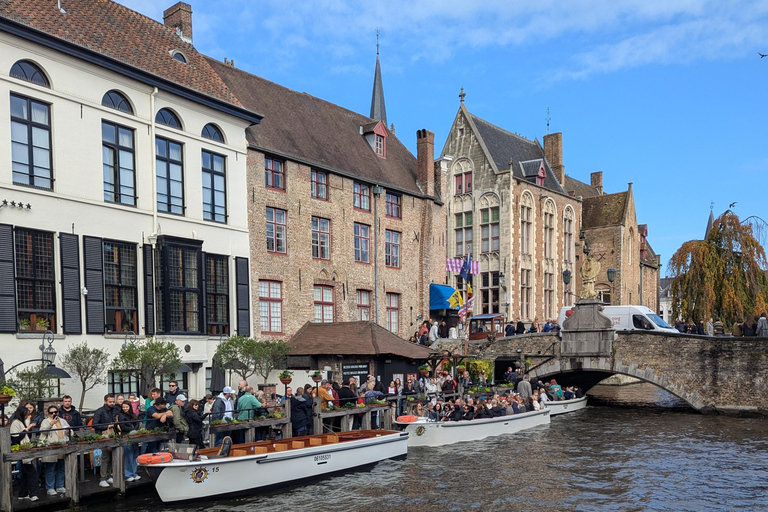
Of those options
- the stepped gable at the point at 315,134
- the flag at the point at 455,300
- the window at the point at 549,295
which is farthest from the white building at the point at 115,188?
the window at the point at 549,295

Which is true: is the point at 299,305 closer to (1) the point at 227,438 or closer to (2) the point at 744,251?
(1) the point at 227,438

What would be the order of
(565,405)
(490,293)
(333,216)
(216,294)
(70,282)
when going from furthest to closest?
(490,293) → (565,405) → (333,216) → (216,294) → (70,282)

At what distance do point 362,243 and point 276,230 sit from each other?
17.0 feet

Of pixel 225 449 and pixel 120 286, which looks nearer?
pixel 225 449

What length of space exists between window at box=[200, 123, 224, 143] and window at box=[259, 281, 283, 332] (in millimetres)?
5475

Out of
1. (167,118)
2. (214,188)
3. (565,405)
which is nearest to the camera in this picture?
(167,118)

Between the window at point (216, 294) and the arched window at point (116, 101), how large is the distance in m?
5.32

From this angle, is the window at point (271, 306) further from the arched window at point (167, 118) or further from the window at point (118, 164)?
the window at point (118, 164)

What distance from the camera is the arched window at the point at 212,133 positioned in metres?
24.6

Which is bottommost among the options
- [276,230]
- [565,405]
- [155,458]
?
[565,405]

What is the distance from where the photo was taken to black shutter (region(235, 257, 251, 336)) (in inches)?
985

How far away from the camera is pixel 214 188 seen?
972 inches

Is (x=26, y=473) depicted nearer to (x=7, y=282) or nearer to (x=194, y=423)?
(x=194, y=423)

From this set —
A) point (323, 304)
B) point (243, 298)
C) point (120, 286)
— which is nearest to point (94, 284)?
point (120, 286)
